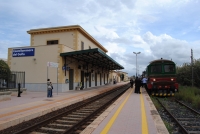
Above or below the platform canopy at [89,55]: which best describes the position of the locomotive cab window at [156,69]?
below

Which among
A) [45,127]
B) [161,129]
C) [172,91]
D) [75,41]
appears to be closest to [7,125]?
[45,127]

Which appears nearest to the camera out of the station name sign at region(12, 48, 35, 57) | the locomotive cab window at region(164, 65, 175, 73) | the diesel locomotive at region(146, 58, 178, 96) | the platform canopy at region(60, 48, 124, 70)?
the diesel locomotive at region(146, 58, 178, 96)

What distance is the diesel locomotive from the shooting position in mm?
16609

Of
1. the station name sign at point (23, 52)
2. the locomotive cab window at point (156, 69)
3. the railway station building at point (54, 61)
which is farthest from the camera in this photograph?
the station name sign at point (23, 52)

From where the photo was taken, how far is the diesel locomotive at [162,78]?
16.6 meters

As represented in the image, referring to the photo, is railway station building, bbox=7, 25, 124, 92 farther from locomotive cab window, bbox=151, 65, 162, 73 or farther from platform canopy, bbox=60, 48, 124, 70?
locomotive cab window, bbox=151, 65, 162, 73

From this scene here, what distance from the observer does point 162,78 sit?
16797mm

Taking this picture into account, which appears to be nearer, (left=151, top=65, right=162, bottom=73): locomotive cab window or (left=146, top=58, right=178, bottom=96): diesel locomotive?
(left=146, top=58, right=178, bottom=96): diesel locomotive

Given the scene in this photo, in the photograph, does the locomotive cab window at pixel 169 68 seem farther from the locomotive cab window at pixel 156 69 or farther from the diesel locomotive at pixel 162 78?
the locomotive cab window at pixel 156 69

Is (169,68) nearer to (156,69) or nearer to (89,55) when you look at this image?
(156,69)

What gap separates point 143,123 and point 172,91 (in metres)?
11.5

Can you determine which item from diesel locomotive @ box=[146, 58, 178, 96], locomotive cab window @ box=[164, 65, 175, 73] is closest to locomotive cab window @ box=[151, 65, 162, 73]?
diesel locomotive @ box=[146, 58, 178, 96]

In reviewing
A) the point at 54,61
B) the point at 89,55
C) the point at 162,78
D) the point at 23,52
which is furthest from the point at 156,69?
the point at 23,52

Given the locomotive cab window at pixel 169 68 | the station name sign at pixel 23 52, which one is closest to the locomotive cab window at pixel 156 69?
the locomotive cab window at pixel 169 68
